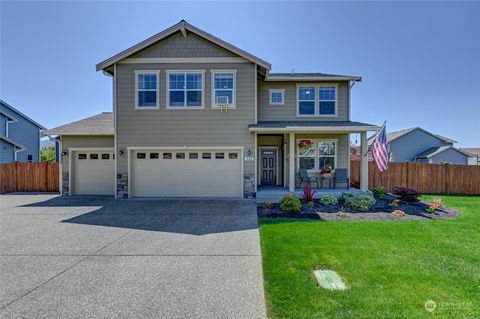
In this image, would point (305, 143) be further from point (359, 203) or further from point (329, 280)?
point (329, 280)

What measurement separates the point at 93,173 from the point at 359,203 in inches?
475

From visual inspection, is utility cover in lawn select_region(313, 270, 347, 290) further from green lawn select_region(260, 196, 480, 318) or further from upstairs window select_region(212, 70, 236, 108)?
upstairs window select_region(212, 70, 236, 108)

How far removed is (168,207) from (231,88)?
5767 millimetres

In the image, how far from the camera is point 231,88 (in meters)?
11.1

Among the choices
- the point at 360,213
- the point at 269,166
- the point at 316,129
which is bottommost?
the point at 360,213

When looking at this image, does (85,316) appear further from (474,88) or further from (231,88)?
(474,88)

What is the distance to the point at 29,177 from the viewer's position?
1418cm

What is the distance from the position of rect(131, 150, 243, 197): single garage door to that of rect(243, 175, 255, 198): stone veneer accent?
29cm

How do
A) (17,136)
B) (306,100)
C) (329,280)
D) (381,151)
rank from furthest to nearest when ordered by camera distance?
(17,136)
(306,100)
(381,151)
(329,280)

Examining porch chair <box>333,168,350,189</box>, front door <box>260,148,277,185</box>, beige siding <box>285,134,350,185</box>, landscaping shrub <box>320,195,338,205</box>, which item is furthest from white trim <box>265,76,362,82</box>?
landscaping shrub <box>320,195,338,205</box>

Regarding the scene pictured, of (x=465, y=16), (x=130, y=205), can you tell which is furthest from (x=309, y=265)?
(x=465, y=16)

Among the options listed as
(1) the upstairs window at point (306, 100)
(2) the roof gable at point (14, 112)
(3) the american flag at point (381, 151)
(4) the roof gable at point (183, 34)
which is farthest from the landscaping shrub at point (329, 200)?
(2) the roof gable at point (14, 112)

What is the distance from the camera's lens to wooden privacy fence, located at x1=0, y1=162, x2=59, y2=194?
46.0 ft

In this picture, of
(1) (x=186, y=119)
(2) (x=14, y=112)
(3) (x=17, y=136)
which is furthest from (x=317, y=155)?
(2) (x=14, y=112)
